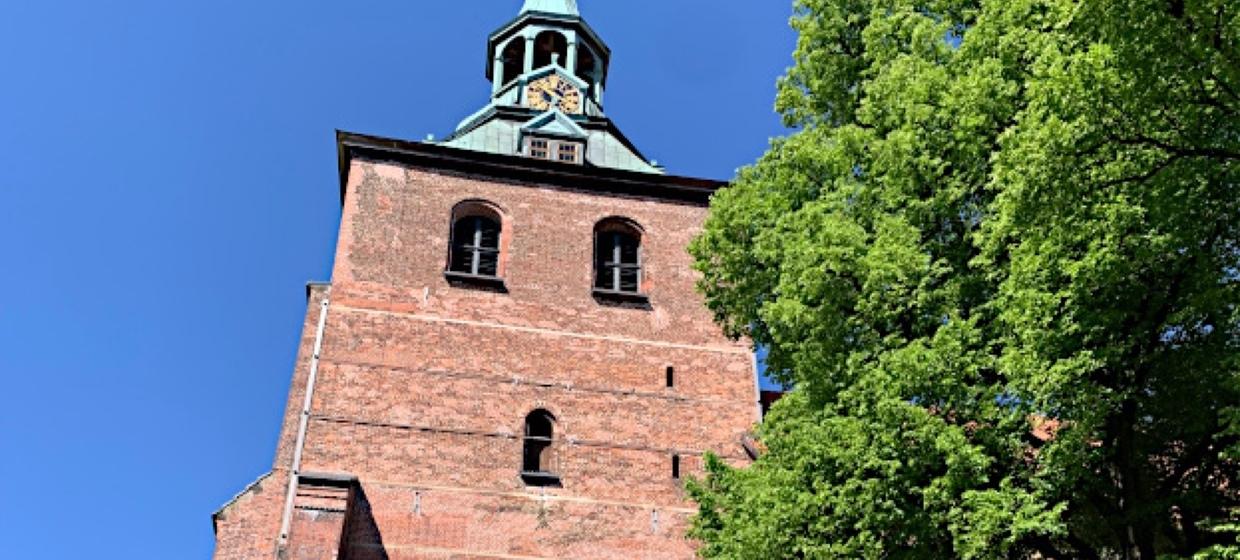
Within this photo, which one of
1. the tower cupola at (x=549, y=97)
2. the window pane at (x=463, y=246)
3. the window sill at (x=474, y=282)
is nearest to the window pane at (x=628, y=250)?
the tower cupola at (x=549, y=97)

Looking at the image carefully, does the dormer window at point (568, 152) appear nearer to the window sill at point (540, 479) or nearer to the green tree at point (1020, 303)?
the window sill at point (540, 479)

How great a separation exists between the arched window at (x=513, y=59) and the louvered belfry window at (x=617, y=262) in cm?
672

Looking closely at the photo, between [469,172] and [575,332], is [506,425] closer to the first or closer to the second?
[575,332]

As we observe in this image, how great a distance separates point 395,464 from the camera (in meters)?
16.2

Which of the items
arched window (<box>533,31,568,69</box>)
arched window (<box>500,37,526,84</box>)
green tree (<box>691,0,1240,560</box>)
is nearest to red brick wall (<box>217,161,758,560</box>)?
green tree (<box>691,0,1240,560</box>)

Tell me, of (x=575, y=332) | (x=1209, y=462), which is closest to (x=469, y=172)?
(x=575, y=332)

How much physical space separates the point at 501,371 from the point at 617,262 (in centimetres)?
303

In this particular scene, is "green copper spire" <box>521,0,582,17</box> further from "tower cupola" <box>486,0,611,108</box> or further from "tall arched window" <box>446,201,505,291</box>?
"tall arched window" <box>446,201,505,291</box>

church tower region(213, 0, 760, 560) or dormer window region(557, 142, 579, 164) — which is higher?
dormer window region(557, 142, 579, 164)

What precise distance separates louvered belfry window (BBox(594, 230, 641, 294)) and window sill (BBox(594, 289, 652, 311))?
0.08m

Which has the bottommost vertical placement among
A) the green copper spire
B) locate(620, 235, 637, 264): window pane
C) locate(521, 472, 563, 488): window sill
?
locate(521, 472, 563, 488): window sill

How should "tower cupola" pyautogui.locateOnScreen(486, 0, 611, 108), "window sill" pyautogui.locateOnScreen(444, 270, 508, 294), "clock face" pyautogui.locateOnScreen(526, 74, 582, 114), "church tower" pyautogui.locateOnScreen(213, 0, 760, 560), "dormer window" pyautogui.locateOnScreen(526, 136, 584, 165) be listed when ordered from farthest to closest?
"tower cupola" pyautogui.locateOnScreen(486, 0, 611, 108)
"clock face" pyautogui.locateOnScreen(526, 74, 582, 114)
"dormer window" pyautogui.locateOnScreen(526, 136, 584, 165)
"window sill" pyautogui.locateOnScreen(444, 270, 508, 294)
"church tower" pyautogui.locateOnScreen(213, 0, 760, 560)

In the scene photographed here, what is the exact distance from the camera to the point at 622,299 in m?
18.7

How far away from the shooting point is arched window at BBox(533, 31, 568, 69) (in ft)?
82.1
